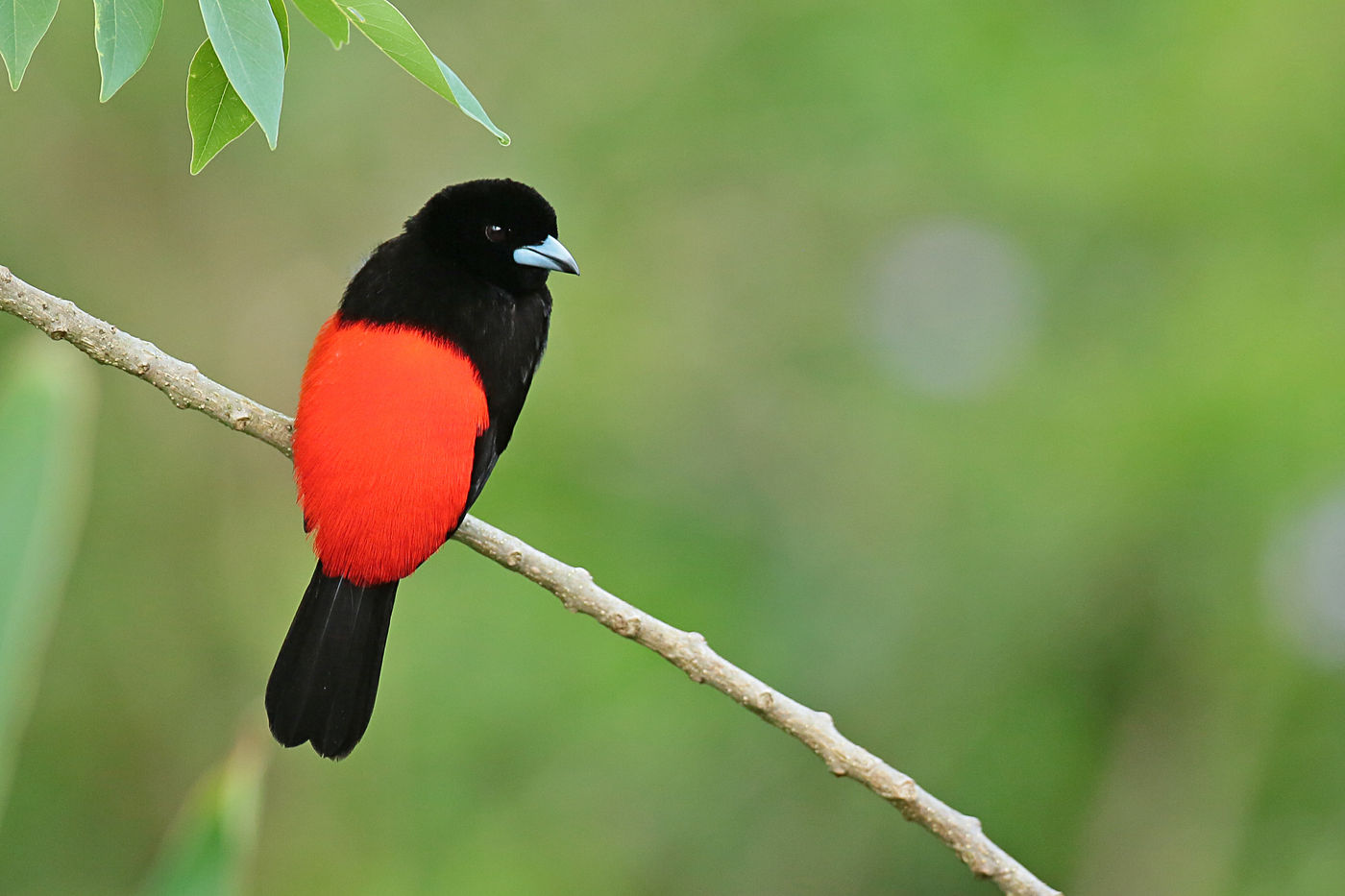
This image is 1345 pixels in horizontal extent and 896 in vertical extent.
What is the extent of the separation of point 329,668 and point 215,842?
5.58 feet

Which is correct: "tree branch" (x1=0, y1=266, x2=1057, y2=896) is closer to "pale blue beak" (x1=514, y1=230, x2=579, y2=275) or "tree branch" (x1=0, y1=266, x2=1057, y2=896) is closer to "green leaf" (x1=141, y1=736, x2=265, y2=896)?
"pale blue beak" (x1=514, y1=230, x2=579, y2=275)

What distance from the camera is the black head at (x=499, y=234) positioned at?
354 cm

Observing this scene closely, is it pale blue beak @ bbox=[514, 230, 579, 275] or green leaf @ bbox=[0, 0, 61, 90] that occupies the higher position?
green leaf @ bbox=[0, 0, 61, 90]

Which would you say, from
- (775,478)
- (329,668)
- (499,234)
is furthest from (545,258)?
(775,478)

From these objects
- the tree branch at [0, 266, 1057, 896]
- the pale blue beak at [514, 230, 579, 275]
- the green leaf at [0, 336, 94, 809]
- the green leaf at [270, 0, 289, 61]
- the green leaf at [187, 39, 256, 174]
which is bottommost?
the tree branch at [0, 266, 1057, 896]

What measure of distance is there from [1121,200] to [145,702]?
5.12 metres

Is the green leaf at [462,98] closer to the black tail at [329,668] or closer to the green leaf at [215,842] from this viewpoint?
the green leaf at [215,842]

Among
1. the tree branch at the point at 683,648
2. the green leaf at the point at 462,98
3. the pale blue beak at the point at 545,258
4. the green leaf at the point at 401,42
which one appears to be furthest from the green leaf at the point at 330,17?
the pale blue beak at the point at 545,258

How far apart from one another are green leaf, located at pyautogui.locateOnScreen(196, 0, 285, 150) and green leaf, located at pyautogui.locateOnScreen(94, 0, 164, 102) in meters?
0.07

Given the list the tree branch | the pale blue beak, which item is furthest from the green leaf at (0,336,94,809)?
the pale blue beak

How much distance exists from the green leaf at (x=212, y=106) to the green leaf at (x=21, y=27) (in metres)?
0.28

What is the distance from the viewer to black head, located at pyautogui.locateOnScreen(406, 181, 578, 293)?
3545 mm

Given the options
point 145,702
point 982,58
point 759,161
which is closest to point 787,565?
point 759,161

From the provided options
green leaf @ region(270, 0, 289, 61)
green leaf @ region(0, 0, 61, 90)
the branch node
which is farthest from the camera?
the branch node
